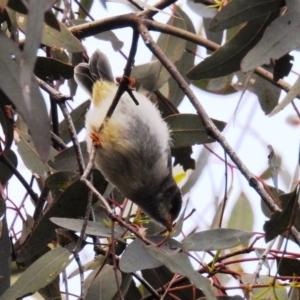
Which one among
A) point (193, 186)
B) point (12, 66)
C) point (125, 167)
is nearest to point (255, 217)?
point (193, 186)

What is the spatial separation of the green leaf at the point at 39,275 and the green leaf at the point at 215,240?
31 centimetres

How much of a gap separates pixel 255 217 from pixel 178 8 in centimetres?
83

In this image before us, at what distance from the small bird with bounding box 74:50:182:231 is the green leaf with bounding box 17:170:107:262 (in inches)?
16.5

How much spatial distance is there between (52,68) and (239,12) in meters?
0.55

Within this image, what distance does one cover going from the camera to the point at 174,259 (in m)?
1.22

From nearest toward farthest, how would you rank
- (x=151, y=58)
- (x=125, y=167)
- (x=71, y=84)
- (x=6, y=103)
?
(x=6, y=103) → (x=125, y=167) → (x=71, y=84) → (x=151, y=58)

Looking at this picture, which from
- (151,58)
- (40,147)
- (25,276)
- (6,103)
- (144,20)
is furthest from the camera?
(151,58)

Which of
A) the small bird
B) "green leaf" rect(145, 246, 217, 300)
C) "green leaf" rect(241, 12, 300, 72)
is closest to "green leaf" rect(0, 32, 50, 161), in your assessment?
"green leaf" rect(145, 246, 217, 300)

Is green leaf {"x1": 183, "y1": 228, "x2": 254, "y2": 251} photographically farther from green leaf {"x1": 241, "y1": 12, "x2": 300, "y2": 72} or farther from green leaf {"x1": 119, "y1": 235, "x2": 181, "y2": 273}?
green leaf {"x1": 241, "y1": 12, "x2": 300, "y2": 72}

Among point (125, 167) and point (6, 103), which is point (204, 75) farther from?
point (125, 167)

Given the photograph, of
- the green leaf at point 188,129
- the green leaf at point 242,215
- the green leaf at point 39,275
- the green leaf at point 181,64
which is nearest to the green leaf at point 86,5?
the green leaf at point 181,64

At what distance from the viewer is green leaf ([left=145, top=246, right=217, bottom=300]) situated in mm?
1182

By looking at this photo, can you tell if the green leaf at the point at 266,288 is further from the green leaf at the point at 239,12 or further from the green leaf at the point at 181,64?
the green leaf at the point at 181,64

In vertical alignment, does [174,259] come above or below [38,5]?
below
